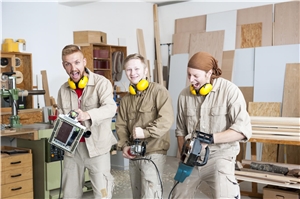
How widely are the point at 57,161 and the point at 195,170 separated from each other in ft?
6.37

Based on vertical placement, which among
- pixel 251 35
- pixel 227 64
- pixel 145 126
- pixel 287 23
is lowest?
pixel 145 126

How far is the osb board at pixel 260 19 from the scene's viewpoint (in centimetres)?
570

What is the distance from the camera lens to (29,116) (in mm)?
4395

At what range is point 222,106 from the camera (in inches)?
86.9

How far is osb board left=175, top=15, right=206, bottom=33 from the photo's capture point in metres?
6.42

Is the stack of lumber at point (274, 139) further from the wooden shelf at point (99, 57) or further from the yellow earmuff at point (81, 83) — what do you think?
the wooden shelf at point (99, 57)

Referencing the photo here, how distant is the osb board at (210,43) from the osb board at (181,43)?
133 mm

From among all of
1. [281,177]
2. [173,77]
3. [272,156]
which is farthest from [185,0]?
[281,177]

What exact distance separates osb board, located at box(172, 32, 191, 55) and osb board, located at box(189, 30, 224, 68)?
13 centimetres

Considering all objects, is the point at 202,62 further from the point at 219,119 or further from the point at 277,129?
the point at 277,129

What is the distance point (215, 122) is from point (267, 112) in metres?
3.36

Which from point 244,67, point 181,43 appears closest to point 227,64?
point 244,67

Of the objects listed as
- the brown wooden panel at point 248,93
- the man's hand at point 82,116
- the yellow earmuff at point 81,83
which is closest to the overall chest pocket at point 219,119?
the man's hand at point 82,116

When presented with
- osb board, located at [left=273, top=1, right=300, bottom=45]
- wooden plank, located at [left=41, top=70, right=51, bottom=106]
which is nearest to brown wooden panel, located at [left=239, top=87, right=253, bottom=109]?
osb board, located at [left=273, top=1, right=300, bottom=45]
